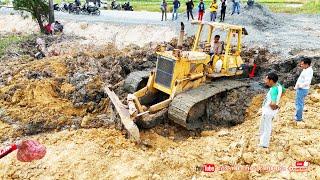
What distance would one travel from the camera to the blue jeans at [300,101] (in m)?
9.59

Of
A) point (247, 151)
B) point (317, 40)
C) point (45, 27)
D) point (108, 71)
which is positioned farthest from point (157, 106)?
point (45, 27)

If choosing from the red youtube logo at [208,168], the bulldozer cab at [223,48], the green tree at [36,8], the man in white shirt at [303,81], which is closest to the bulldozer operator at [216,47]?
the bulldozer cab at [223,48]

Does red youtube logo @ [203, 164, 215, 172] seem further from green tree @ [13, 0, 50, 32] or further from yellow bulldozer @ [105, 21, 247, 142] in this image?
green tree @ [13, 0, 50, 32]

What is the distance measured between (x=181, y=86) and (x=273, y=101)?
9.45 ft

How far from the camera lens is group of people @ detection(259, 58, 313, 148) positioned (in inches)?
333

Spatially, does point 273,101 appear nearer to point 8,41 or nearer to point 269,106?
point 269,106

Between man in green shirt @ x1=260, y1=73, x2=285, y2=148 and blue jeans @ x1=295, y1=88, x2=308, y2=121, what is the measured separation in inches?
45.5

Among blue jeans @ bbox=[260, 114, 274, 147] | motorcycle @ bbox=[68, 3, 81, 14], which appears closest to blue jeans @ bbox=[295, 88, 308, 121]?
blue jeans @ bbox=[260, 114, 274, 147]

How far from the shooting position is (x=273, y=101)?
333 inches

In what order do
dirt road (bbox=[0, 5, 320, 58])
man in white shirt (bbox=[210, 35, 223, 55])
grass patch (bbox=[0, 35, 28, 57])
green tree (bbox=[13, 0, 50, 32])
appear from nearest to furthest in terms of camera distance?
man in white shirt (bbox=[210, 35, 223, 55]) < dirt road (bbox=[0, 5, 320, 58]) < grass patch (bbox=[0, 35, 28, 57]) < green tree (bbox=[13, 0, 50, 32])

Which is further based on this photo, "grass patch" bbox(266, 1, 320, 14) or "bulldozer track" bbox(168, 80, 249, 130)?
"grass patch" bbox(266, 1, 320, 14)

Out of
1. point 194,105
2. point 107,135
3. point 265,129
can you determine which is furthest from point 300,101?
point 107,135

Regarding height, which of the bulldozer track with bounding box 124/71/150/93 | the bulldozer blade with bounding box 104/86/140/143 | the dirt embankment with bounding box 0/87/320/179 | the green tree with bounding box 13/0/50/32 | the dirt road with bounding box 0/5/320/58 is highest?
the green tree with bounding box 13/0/50/32

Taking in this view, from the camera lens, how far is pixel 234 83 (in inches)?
472
